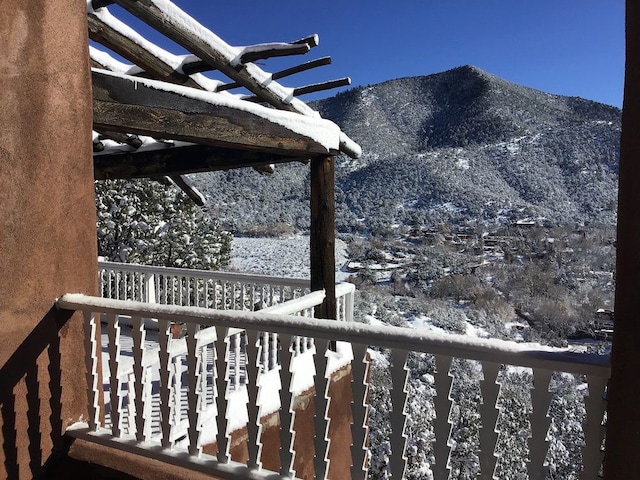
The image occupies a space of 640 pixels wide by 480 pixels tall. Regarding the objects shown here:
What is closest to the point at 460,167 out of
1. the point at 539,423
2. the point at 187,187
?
the point at 187,187

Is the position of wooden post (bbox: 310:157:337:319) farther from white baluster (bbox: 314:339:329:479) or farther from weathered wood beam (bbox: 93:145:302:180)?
white baluster (bbox: 314:339:329:479)

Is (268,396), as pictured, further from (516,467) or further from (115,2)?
(516,467)

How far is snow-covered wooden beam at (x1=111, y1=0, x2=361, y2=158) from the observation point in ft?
12.1

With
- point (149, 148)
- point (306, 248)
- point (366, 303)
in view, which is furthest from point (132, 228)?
point (306, 248)

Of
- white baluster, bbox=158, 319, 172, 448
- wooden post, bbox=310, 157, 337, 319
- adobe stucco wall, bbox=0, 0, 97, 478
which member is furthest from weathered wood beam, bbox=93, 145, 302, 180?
white baluster, bbox=158, 319, 172, 448

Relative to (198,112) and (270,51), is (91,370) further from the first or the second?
(270,51)

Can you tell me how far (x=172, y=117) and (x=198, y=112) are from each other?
208mm

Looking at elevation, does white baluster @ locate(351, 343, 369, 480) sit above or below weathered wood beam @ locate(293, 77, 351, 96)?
below

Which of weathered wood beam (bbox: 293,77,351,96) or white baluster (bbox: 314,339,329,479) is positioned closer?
white baluster (bbox: 314,339,329,479)

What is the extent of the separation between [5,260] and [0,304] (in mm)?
206

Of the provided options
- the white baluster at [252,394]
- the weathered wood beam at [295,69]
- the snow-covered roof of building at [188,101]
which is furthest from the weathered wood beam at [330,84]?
the white baluster at [252,394]

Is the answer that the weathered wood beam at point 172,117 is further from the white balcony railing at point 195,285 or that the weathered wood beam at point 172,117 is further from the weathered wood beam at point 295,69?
the white balcony railing at point 195,285

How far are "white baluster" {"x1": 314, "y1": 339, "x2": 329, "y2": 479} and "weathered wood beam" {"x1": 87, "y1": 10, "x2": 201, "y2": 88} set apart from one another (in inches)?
120

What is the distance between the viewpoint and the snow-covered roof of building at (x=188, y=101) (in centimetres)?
299
